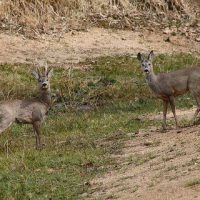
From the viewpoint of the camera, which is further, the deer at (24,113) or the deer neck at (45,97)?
the deer neck at (45,97)

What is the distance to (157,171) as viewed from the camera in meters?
12.9

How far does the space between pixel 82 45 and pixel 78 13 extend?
3132mm

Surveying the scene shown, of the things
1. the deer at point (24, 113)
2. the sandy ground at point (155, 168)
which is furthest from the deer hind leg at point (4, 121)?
the sandy ground at point (155, 168)

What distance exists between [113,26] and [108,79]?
275 inches

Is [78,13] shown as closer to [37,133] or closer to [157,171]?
[37,133]

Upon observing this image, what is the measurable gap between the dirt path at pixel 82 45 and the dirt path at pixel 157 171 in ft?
41.3

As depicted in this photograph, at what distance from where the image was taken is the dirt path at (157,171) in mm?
11469

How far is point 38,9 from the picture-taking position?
32.0 meters

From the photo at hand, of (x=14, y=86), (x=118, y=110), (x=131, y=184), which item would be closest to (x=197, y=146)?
(x=131, y=184)

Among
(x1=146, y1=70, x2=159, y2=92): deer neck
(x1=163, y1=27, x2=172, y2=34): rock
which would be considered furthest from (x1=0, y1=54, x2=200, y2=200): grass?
(x1=163, y1=27, x2=172, y2=34): rock

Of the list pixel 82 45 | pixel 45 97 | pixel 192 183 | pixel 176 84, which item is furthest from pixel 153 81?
pixel 82 45

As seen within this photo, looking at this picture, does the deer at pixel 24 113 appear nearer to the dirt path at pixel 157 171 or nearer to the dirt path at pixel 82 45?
the dirt path at pixel 157 171

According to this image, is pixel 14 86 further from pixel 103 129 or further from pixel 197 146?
pixel 197 146

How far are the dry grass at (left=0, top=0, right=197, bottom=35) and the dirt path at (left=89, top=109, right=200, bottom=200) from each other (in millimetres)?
15634
